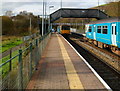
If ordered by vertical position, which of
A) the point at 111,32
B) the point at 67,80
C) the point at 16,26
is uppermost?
the point at 16,26

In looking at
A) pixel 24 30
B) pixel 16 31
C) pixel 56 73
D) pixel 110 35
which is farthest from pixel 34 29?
pixel 56 73

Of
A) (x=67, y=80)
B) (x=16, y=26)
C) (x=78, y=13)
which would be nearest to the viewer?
(x=67, y=80)

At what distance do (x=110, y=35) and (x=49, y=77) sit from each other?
9.89 m

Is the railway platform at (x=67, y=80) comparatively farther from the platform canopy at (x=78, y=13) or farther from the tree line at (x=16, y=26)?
the tree line at (x=16, y=26)

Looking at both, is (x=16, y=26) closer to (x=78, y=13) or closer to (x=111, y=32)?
(x=78, y=13)

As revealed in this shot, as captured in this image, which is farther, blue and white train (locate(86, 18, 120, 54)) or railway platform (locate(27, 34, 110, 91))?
blue and white train (locate(86, 18, 120, 54))

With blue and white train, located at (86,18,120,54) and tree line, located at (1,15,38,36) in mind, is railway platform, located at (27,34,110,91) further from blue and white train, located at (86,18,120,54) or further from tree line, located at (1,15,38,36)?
tree line, located at (1,15,38,36)

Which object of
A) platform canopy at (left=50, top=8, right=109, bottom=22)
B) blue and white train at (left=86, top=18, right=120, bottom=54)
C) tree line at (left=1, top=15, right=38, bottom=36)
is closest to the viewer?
blue and white train at (left=86, top=18, right=120, bottom=54)

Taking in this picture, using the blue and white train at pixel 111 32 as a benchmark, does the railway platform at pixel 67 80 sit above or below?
below

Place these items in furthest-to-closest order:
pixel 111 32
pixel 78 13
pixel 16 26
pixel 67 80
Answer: pixel 16 26
pixel 78 13
pixel 111 32
pixel 67 80

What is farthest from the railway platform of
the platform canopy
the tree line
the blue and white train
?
the tree line

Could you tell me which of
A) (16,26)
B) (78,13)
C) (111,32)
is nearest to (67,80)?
(111,32)

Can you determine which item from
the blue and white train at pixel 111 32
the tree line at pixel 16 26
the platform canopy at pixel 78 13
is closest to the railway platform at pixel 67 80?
the blue and white train at pixel 111 32

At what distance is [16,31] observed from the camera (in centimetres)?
6006
